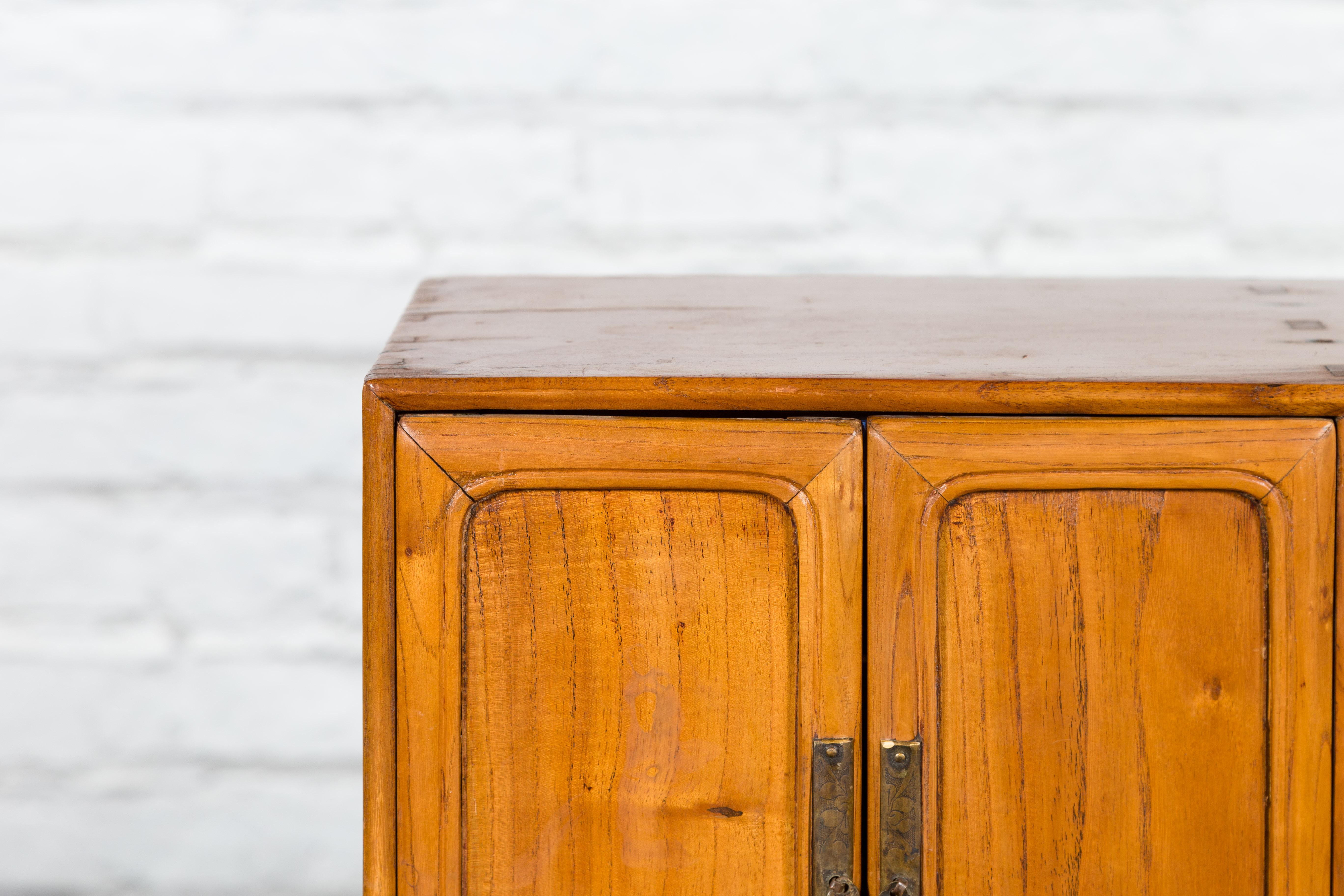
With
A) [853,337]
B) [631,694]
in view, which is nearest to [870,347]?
[853,337]

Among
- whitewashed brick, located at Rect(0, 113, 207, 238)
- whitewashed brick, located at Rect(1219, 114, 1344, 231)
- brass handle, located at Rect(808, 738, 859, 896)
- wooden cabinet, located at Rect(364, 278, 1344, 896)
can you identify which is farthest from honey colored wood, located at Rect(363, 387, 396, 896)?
whitewashed brick, located at Rect(1219, 114, 1344, 231)

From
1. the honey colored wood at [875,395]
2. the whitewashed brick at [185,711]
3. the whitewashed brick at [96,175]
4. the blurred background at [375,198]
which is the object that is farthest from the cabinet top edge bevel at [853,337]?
the whitewashed brick at [185,711]

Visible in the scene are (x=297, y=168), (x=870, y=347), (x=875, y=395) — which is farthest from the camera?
(x=297, y=168)

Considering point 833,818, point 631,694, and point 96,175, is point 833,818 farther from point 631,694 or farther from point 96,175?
point 96,175

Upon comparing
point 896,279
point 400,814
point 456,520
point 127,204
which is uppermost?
point 127,204

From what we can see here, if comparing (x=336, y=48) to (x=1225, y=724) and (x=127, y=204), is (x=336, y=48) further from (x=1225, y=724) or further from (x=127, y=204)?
(x=1225, y=724)

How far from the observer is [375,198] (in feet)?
4.03

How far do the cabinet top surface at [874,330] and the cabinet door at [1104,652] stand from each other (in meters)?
0.06

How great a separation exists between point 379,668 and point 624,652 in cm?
16

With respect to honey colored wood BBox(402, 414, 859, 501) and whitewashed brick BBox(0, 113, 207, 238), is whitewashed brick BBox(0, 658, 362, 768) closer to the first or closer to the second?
whitewashed brick BBox(0, 113, 207, 238)

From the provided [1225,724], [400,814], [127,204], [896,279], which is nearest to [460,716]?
[400,814]

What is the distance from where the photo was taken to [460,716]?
757mm

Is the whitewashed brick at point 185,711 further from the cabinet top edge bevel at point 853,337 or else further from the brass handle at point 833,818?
the brass handle at point 833,818

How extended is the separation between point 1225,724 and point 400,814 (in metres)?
0.56
